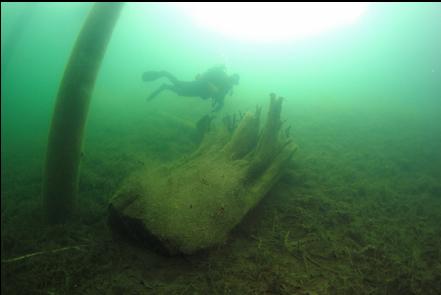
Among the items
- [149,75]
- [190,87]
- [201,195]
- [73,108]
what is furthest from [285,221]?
[190,87]

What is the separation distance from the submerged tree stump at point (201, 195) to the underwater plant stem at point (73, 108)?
3.34 feet

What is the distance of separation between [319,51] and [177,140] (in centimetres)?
8999

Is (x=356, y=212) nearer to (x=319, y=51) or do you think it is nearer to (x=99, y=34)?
(x=99, y=34)

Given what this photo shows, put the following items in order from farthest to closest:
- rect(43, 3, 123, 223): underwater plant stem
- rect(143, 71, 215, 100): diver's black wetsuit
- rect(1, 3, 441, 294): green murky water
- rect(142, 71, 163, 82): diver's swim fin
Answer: rect(143, 71, 215, 100): diver's black wetsuit, rect(142, 71, 163, 82): diver's swim fin, rect(43, 3, 123, 223): underwater plant stem, rect(1, 3, 441, 294): green murky water

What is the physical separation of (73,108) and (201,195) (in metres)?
2.49

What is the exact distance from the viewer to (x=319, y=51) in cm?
8769

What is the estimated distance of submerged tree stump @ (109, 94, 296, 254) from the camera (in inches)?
147

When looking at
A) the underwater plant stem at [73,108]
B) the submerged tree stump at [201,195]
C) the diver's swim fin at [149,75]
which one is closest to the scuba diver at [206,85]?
the diver's swim fin at [149,75]

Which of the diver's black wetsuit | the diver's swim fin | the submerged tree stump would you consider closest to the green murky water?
the submerged tree stump

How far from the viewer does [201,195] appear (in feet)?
14.2

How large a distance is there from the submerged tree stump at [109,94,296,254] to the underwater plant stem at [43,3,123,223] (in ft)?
3.34

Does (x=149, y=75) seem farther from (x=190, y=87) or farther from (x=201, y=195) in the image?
(x=201, y=195)

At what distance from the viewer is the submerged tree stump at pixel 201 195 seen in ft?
12.2

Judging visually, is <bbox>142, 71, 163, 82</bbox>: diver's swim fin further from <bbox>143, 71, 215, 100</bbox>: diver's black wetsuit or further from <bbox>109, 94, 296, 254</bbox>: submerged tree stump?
<bbox>109, 94, 296, 254</bbox>: submerged tree stump
